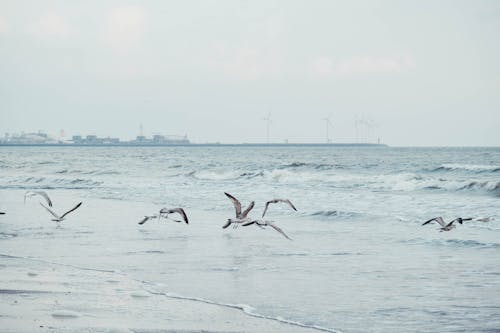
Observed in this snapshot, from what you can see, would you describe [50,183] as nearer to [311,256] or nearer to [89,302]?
[311,256]

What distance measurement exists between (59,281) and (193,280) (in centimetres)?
148

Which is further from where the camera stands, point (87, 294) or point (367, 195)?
point (367, 195)

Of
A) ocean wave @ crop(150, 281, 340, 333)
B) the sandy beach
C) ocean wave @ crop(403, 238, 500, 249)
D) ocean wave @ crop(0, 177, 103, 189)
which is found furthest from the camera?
ocean wave @ crop(0, 177, 103, 189)

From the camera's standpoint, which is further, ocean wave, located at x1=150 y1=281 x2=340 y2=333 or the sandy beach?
ocean wave, located at x1=150 y1=281 x2=340 y2=333

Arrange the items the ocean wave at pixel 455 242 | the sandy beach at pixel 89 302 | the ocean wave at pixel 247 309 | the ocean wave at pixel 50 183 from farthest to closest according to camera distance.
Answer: the ocean wave at pixel 50 183 < the ocean wave at pixel 455 242 < the ocean wave at pixel 247 309 < the sandy beach at pixel 89 302

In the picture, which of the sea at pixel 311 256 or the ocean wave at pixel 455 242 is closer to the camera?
the sea at pixel 311 256

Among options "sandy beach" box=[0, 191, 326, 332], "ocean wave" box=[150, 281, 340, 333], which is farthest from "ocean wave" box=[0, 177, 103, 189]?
"ocean wave" box=[150, 281, 340, 333]

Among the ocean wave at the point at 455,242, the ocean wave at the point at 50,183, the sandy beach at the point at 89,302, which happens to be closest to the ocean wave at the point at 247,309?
the sandy beach at the point at 89,302

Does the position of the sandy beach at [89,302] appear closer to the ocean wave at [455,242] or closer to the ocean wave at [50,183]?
the ocean wave at [455,242]

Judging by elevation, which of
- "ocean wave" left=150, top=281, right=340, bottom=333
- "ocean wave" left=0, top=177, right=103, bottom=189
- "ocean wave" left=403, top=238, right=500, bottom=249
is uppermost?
"ocean wave" left=403, top=238, right=500, bottom=249

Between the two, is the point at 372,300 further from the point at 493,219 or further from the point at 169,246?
the point at 493,219

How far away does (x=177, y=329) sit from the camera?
6449 mm

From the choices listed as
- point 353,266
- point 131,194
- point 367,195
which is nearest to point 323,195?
point 367,195

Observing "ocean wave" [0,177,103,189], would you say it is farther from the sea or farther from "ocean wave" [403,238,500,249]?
"ocean wave" [403,238,500,249]
